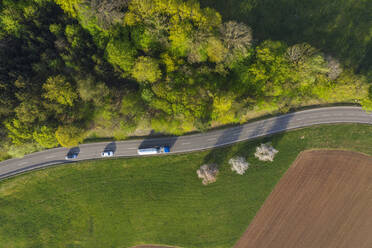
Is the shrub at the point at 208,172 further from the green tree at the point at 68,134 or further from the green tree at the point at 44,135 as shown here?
the green tree at the point at 44,135

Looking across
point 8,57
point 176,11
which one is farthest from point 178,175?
point 8,57

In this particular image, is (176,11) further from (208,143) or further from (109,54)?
(208,143)

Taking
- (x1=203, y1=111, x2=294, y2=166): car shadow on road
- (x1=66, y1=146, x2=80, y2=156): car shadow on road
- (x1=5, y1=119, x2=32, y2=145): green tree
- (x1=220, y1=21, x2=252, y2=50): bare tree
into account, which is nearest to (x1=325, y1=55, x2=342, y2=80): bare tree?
(x1=203, y1=111, x2=294, y2=166): car shadow on road

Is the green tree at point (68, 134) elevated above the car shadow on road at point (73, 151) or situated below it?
above

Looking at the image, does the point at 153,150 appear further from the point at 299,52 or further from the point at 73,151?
the point at 299,52

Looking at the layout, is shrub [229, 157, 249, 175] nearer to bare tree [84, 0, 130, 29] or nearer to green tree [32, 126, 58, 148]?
bare tree [84, 0, 130, 29]

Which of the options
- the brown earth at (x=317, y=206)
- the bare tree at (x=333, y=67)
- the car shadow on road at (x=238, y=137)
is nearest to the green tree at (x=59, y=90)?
the car shadow on road at (x=238, y=137)
